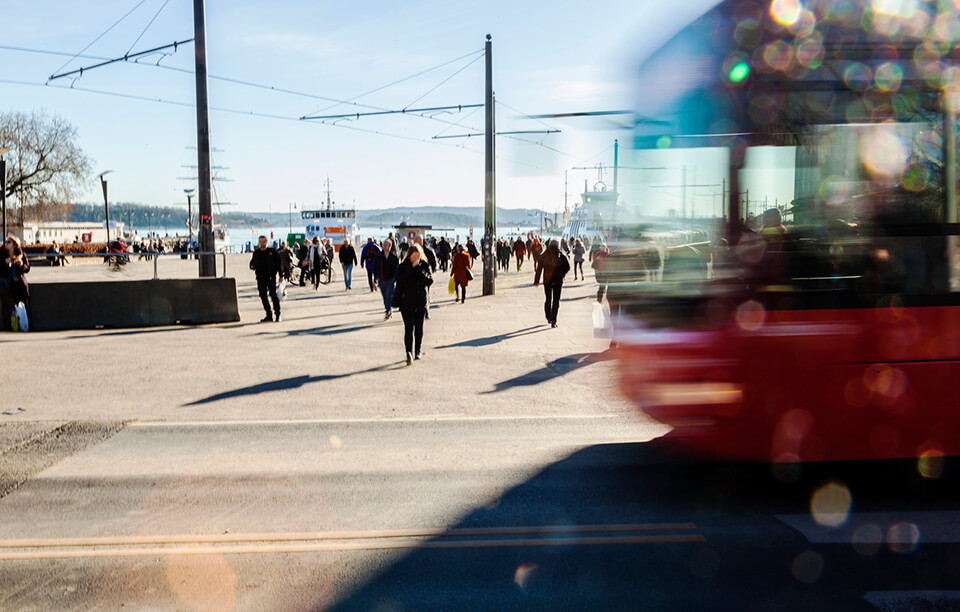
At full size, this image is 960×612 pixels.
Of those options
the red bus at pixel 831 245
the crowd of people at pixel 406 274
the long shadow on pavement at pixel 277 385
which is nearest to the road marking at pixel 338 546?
the red bus at pixel 831 245

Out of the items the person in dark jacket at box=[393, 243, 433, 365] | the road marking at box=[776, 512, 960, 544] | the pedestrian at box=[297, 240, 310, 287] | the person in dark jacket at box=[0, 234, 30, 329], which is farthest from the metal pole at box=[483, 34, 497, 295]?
the road marking at box=[776, 512, 960, 544]

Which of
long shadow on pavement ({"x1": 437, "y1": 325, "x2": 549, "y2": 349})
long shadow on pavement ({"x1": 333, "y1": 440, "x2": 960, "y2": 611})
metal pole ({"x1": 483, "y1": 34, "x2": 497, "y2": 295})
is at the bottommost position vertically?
long shadow on pavement ({"x1": 333, "y1": 440, "x2": 960, "y2": 611})

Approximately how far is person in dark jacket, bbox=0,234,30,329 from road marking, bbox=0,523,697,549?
419 inches

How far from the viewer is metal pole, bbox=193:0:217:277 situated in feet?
48.9

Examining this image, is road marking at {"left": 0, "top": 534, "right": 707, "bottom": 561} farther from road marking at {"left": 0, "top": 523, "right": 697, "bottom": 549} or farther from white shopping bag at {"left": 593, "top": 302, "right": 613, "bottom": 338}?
white shopping bag at {"left": 593, "top": 302, "right": 613, "bottom": 338}

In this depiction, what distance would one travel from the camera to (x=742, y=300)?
4.70m

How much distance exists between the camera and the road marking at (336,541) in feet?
14.2

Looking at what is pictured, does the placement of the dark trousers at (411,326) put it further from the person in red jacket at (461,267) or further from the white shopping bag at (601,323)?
the person in red jacket at (461,267)

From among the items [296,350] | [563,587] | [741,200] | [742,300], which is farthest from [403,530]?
[296,350]

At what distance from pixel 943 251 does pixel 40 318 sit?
14507 millimetres

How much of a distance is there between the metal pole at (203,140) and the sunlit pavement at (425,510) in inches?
261

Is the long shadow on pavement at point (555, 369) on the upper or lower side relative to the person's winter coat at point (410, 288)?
lower

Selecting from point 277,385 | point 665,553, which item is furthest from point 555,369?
point 665,553

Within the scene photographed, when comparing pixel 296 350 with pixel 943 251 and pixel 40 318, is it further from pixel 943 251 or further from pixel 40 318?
pixel 943 251
